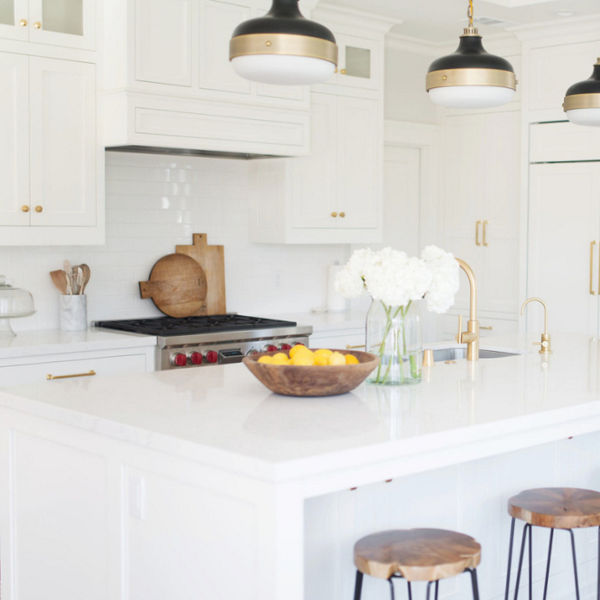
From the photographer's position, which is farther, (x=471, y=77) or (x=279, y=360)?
(x=471, y=77)

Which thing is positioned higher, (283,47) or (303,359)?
(283,47)

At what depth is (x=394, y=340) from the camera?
2984 mm

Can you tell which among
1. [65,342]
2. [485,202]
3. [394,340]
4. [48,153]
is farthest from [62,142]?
[485,202]

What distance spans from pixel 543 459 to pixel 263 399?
127 centimetres

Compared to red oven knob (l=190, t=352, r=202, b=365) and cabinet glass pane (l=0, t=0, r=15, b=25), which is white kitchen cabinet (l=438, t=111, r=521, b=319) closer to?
red oven knob (l=190, t=352, r=202, b=365)

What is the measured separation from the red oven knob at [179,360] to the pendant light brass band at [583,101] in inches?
85.4

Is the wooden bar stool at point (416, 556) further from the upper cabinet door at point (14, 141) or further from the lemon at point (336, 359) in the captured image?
the upper cabinet door at point (14, 141)

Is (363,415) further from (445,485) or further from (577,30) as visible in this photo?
(577,30)

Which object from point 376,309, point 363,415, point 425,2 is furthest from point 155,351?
point 425,2

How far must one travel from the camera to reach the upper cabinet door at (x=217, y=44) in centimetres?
475

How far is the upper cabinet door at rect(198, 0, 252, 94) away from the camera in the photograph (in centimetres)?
475

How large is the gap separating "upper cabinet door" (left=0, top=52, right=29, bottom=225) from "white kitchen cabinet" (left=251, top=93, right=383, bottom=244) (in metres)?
1.63

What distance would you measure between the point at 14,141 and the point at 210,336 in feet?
4.45

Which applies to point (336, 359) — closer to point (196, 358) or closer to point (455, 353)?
point (455, 353)
